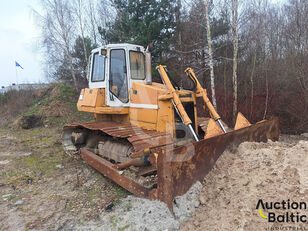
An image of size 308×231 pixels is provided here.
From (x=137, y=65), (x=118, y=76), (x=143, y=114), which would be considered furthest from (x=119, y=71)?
(x=143, y=114)

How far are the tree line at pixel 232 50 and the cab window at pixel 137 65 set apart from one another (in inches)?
171

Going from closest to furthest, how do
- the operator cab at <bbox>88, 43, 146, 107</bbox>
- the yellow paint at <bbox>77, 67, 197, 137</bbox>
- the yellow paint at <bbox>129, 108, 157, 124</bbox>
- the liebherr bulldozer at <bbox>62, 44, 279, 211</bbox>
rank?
the liebherr bulldozer at <bbox>62, 44, 279, 211</bbox>
the yellow paint at <bbox>77, 67, 197, 137</bbox>
the yellow paint at <bbox>129, 108, 157, 124</bbox>
the operator cab at <bbox>88, 43, 146, 107</bbox>

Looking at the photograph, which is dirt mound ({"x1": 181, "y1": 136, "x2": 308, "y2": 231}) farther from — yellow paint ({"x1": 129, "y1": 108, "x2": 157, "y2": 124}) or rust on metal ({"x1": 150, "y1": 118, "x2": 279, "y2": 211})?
yellow paint ({"x1": 129, "y1": 108, "x2": 157, "y2": 124})

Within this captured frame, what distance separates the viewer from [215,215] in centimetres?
255

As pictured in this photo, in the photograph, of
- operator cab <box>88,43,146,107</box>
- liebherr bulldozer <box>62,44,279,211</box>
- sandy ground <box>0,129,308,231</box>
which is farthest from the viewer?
operator cab <box>88,43,146,107</box>

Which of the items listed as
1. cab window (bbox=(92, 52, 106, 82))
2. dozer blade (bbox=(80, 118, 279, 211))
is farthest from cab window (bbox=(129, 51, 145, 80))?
dozer blade (bbox=(80, 118, 279, 211))

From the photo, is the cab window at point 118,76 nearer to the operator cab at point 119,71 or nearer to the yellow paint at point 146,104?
the operator cab at point 119,71

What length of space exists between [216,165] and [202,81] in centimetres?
943

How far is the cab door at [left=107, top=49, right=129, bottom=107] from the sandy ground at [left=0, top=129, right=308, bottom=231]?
182 cm

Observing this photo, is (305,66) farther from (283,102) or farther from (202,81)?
(202,81)

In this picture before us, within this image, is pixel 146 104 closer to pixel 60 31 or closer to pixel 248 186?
pixel 248 186

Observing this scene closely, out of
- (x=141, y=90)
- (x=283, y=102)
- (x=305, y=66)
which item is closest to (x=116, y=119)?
(x=141, y=90)

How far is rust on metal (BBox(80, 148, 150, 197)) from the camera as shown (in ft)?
10.5

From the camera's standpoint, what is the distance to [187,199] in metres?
2.83
